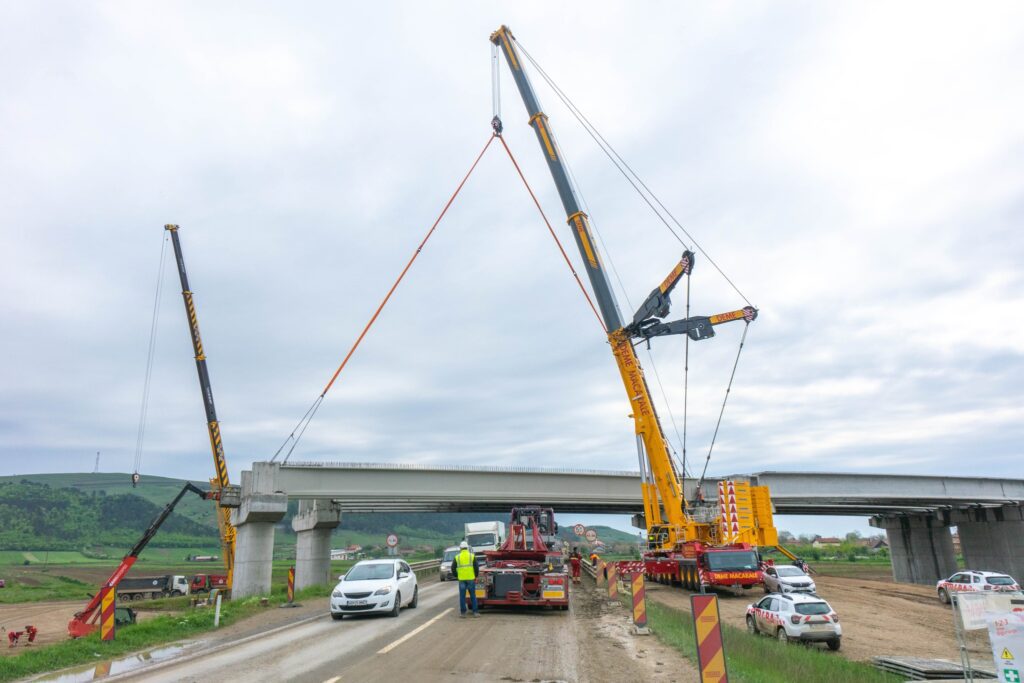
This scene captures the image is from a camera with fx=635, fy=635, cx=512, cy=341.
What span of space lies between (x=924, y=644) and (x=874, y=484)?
35.1 metres

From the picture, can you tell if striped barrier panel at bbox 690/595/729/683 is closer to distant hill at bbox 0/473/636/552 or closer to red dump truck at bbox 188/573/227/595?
red dump truck at bbox 188/573/227/595

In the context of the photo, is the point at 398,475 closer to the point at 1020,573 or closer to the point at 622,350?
the point at 622,350

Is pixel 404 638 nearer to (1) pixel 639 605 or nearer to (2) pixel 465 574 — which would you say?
(2) pixel 465 574

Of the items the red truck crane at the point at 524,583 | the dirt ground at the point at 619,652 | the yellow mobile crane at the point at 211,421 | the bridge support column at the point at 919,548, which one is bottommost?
the bridge support column at the point at 919,548

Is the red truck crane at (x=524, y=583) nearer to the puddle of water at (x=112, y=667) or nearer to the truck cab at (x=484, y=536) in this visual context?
the puddle of water at (x=112, y=667)

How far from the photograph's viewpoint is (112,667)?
37.5ft

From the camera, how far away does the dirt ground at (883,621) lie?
16125 mm

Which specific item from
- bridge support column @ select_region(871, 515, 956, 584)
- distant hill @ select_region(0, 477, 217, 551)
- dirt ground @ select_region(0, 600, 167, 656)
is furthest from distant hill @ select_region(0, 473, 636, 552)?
dirt ground @ select_region(0, 600, 167, 656)

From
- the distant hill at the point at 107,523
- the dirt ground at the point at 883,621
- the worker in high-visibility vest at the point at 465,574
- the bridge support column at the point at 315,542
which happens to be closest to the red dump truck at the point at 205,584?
the bridge support column at the point at 315,542

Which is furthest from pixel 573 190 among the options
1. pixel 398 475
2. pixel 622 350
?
pixel 398 475

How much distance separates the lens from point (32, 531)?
475 ft

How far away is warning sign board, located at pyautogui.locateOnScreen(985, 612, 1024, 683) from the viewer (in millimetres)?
7727

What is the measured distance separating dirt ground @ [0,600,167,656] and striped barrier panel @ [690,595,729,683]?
2094cm

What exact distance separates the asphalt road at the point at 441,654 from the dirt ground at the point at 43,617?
1202 cm
